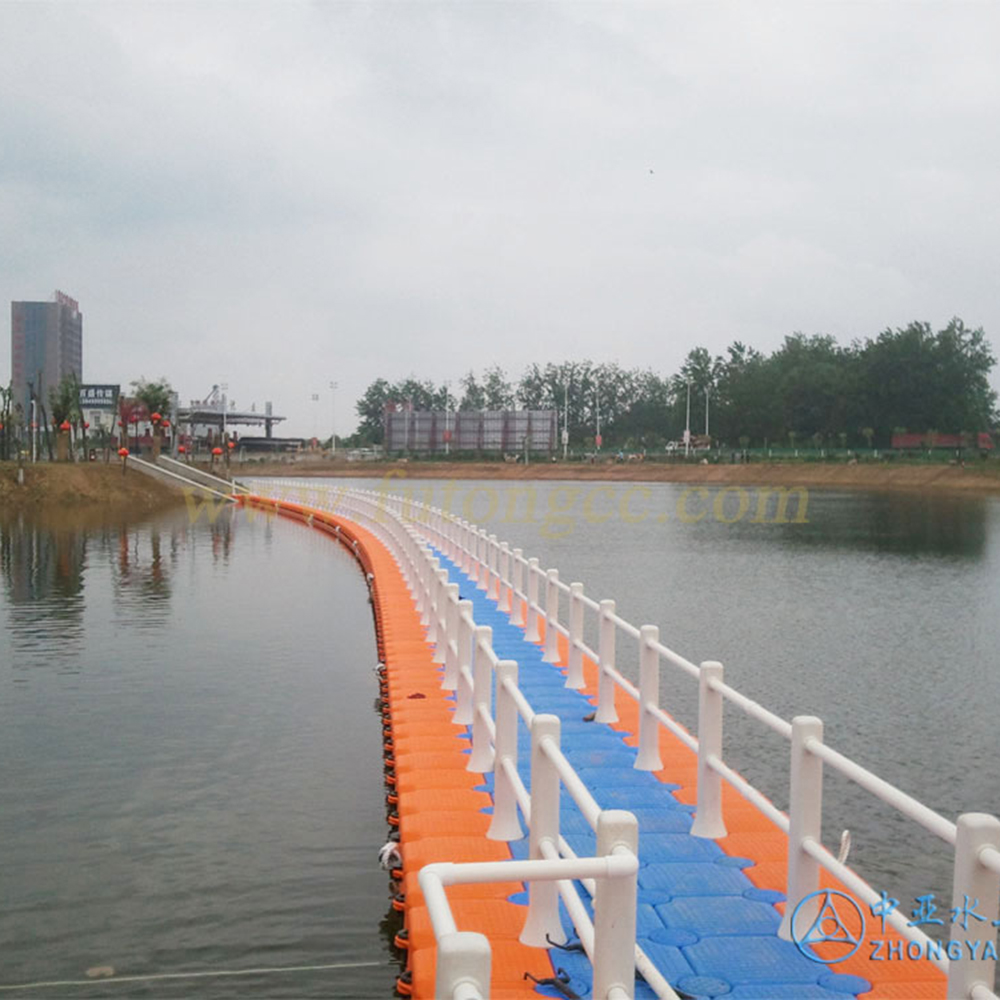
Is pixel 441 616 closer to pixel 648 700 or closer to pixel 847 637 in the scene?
pixel 648 700

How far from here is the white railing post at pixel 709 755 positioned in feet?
23.2

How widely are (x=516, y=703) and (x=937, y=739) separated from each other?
8.27m

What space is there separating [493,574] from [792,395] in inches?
4311

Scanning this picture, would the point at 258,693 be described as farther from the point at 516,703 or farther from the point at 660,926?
the point at 660,926

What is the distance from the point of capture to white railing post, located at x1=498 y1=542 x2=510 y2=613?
17009mm

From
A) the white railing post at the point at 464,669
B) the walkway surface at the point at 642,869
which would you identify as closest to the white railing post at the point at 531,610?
the walkway surface at the point at 642,869

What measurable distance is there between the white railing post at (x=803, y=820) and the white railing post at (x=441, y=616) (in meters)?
7.57

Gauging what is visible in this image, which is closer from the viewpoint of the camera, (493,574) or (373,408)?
(493,574)

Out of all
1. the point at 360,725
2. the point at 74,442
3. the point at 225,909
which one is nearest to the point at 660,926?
the point at 225,909

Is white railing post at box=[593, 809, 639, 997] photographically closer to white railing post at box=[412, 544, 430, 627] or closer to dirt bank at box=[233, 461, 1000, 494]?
white railing post at box=[412, 544, 430, 627]

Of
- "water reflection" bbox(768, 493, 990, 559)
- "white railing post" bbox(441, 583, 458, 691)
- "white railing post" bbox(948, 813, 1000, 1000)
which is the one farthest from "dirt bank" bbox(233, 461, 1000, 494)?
"white railing post" bbox(948, 813, 1000, 1000)

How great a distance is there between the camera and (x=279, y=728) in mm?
12945

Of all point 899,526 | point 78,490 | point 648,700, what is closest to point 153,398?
point 78,490

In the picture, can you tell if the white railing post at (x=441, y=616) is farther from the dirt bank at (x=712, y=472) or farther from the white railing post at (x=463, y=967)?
the dirt bank at (x=712, y=472)
